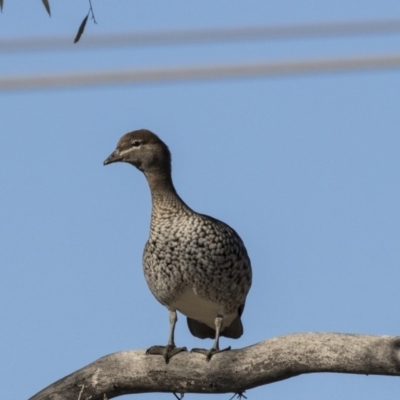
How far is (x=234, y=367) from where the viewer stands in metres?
6.79

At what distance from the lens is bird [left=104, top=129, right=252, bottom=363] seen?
27.7ft

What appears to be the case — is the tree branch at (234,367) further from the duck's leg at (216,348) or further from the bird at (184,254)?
the bird at (184,254)

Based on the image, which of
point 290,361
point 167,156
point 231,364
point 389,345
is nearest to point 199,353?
point 231,364

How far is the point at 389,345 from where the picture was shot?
20.2 ft

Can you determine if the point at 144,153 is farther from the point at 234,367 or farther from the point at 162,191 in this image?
the point at 234,367

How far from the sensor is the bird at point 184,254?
8.45 meters

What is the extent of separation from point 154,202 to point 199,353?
6.28 ft

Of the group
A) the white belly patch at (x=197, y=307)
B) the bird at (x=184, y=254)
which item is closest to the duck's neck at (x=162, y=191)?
the bird at (x=184, y=254)

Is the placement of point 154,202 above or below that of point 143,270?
above

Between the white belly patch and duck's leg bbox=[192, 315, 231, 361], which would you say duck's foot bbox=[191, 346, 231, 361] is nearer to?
duck's leg bbox=[192, 315, 231, 361]

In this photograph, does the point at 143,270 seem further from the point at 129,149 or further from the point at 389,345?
the point at 389,345

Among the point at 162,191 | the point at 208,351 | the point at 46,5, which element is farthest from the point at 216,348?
the point at 46,5

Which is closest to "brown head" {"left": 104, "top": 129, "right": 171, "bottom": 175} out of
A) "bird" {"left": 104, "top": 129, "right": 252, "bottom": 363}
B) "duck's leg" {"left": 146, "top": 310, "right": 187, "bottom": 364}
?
"bird" {"left": 104, "top": 129, "right": 252, "bottom": 363}

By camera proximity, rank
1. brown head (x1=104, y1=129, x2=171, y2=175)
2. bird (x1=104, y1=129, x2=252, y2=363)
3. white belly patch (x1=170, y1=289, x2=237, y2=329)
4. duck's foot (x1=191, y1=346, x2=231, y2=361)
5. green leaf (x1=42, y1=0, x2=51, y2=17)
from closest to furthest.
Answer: green leaf (x1=42, y1=0, x2=51, y2=17) → duck's foot (x1=191, y1=346, x2=231, y2=361) → bird (x1=104, y1=129, x2=252, y2=363) → white belly patch (x1=170, y1=289, x2=237, y2=329) → brown head (x1=104, y1=129, x2=171, y2=175)
